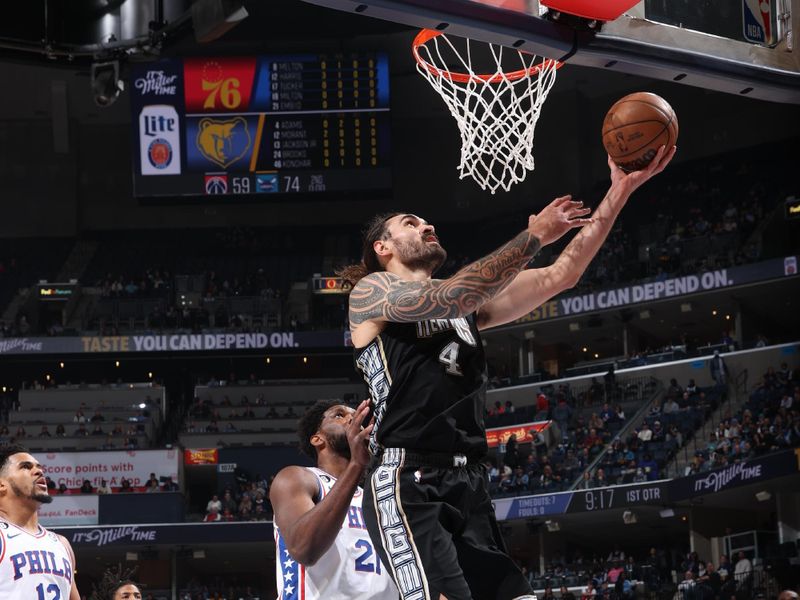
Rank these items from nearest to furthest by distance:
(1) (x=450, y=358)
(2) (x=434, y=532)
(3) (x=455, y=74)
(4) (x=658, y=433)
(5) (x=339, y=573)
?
(2) (x=434, y=532) → (1) (x=450, y=358) → (5) (x=339, y=573) → (3) (x=455, y=74) → (4) (x=658, y=433)

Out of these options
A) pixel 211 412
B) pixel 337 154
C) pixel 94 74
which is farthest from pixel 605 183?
pixel 94 74

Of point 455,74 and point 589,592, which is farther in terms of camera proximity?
point 589,592

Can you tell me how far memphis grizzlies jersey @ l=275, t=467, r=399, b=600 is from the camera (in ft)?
18.2

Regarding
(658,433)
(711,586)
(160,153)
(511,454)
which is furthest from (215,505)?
(711,586)

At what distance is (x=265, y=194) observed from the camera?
30.9 meters

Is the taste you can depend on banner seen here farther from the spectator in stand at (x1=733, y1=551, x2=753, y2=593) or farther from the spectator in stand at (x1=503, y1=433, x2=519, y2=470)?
the spectator in stand at (x1=733, y1=551, x2=753, y2=593)

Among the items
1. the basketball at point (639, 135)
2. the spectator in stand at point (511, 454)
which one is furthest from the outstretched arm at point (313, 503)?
the spectator in stand at point (511, 454)

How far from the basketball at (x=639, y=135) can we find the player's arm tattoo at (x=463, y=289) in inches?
38.0

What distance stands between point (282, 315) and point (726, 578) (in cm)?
1920

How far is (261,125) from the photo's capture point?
3075 cm

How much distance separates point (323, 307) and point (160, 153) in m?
8.13

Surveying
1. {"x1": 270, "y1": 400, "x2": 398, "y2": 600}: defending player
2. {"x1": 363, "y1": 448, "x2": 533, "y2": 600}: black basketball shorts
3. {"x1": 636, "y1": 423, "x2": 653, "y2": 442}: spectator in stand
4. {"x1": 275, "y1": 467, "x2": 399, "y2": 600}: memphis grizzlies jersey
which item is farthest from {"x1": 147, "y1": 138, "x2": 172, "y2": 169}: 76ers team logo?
{"x1": 363, "y1": 448, "x2": 533, "y2": 600}: black basketball shorts

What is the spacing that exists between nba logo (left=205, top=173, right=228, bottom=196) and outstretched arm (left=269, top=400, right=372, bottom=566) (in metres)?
26.1

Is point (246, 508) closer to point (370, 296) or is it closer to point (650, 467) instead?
point (650, 467)
